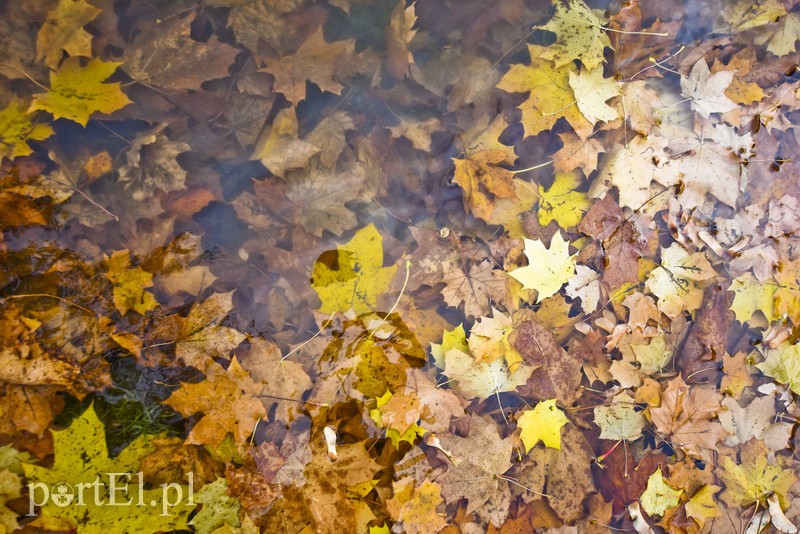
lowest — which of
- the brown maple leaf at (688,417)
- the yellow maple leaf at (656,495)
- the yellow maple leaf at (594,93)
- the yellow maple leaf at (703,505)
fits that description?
the yellow maple leaf at (703,505)

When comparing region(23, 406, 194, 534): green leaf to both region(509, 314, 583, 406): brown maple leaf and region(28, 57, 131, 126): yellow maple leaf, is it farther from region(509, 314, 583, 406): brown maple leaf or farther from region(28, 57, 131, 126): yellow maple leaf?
region(509, 314, 583, 406): brown maple leaf

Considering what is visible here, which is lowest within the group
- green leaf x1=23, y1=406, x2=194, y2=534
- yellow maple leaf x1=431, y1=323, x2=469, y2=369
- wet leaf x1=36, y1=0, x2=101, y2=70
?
green leaf x1=23, y1=406, x2=194, y2=534

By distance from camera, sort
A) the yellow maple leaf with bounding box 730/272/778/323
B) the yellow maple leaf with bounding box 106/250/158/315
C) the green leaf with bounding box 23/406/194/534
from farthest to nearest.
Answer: the yellow maple leaf with bounding box 730/272/778/323 < the yellow maple leaf with bounding box 106/250/158/315 < the green leaf with bounding box 23/406/194/534

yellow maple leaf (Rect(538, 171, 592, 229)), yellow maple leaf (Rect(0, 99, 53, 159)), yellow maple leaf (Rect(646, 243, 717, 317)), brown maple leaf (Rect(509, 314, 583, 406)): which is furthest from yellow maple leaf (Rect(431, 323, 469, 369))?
yellow maple leaf (Rect(0, 99, 53, 159))

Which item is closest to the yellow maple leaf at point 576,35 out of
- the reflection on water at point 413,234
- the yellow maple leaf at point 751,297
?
the reflection on water at point 413,234

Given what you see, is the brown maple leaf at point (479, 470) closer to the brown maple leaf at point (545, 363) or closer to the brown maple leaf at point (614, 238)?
the brown maple leaf at point (545, 363)

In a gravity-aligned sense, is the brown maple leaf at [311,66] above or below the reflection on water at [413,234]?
above

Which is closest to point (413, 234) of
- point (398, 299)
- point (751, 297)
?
point (398, 299)

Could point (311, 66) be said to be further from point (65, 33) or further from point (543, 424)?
point (543, 424)
